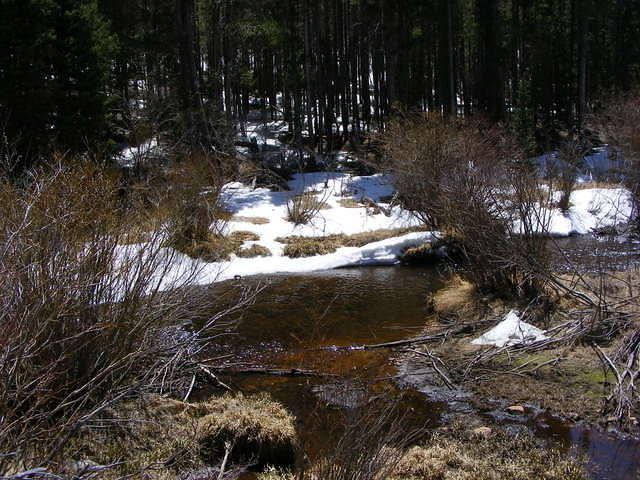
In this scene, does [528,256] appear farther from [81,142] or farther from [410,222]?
[81,142]

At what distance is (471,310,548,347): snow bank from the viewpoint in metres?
8.78

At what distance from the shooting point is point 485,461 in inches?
234

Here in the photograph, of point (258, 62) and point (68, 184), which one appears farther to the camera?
point (258, 62)

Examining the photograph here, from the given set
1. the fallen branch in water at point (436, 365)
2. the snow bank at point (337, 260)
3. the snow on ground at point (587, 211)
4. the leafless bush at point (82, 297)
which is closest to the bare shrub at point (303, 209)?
the snow bank at point (337, 260)

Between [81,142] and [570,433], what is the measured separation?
1751 cm

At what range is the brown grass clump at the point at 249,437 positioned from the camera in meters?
6.03

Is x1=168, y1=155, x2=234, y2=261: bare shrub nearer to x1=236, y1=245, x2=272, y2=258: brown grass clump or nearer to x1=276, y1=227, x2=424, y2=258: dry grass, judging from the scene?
x1=236, y1=245, x2=272, y2=258: brown grass clump

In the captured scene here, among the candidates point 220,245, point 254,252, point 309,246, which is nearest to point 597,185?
point 309,246

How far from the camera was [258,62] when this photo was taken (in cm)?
4309

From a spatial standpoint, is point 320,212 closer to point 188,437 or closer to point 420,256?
point 420,256

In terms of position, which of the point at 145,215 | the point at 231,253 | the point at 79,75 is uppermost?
the point at 79,75

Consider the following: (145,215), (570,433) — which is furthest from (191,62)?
(570,433)

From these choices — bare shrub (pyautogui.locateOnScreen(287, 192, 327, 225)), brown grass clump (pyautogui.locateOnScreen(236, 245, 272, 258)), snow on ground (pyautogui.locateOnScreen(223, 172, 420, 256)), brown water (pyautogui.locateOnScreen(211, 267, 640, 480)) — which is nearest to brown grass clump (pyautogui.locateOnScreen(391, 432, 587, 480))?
brown water (pyautogui.locateOnScreen(211, 267, 640, 480))

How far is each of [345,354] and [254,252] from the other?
8164 millimetres
